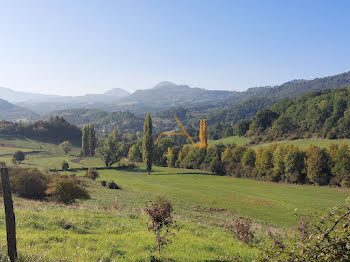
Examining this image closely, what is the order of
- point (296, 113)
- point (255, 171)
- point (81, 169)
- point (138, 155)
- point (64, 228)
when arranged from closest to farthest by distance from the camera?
point (64, 228) < point (255, 171) < point (81, 169) < point (138, 155) < point (296, 113)

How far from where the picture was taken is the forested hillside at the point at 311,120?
354 ft

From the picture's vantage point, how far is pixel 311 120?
126875 mm

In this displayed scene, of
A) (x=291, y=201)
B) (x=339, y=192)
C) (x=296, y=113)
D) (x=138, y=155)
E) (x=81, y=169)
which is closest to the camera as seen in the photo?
(x=291, y=201)


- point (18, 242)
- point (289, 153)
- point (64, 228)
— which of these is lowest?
point (289, 153)

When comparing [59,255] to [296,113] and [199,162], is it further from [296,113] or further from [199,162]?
[296,113]

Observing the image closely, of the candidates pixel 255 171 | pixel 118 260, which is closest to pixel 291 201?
pixel 255 171

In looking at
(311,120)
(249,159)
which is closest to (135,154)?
(249,159)

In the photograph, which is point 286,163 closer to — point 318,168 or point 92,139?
point 318,168

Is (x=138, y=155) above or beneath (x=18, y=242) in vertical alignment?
beneath

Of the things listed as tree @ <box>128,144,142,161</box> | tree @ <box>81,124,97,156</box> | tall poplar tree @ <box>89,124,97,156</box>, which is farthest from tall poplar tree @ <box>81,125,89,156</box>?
tree @ <box>128,144,142,161</box>

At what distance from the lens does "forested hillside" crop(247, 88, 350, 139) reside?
10793 centimetres

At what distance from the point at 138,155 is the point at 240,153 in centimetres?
6063

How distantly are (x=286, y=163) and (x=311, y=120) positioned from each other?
68.8 meters

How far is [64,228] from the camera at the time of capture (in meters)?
12.4
